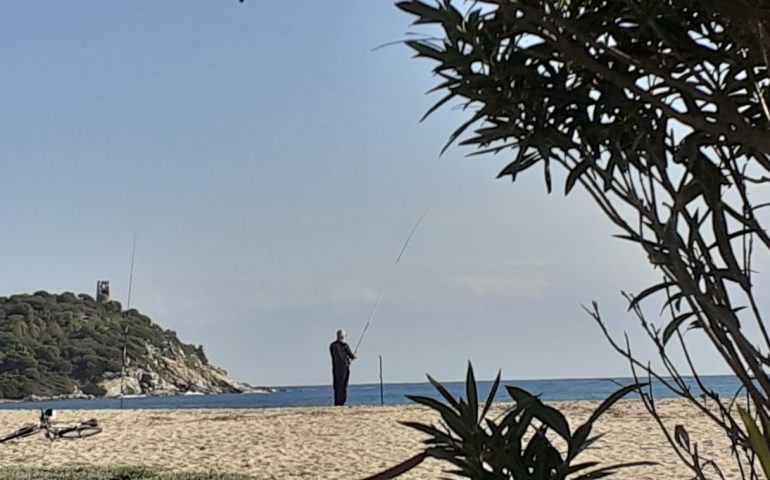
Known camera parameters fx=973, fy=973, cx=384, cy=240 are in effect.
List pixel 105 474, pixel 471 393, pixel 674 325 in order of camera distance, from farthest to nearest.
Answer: pixel 105 474 → pixel 674 325 → pixel 471 393

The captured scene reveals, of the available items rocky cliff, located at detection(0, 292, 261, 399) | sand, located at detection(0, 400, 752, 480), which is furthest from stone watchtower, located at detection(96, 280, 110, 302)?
sand, located at detection(0, 400, 752, 480)

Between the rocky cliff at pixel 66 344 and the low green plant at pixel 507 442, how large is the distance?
133 ft

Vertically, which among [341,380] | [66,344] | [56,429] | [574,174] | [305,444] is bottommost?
[305,444]

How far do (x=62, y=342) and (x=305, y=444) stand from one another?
37.5 meters

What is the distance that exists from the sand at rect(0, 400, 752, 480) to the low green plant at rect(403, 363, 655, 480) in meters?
6.56

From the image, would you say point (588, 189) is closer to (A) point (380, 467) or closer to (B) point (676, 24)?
(B) point (676, 24)

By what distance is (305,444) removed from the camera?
11766 mm

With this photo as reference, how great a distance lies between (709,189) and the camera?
1753 millimetres

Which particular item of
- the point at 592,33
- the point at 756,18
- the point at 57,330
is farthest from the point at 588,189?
the point at 57,330

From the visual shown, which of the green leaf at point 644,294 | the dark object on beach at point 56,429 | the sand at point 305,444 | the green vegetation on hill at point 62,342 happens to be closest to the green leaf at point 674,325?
the green leaf at point 644,294

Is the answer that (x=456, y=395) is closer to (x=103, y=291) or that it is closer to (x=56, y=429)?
(x=56, y=429)

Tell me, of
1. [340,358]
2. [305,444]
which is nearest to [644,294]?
[305,444]

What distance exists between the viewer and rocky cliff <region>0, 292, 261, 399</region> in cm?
4441

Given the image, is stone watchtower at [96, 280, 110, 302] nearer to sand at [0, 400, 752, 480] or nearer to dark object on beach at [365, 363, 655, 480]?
sand at [0, 400, 752, 480]
